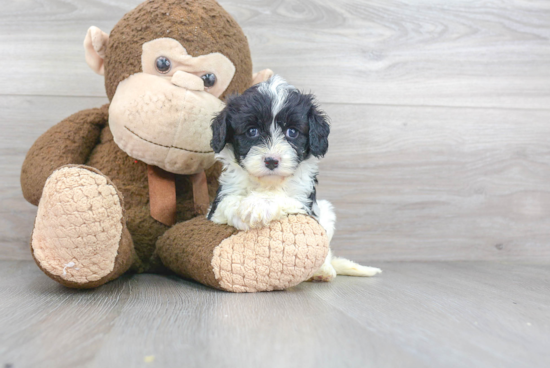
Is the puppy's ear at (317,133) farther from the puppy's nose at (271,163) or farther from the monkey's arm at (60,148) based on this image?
the monkey's arm at (60,148)

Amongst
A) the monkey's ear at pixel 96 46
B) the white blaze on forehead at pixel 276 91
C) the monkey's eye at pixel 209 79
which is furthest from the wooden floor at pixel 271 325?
the monkey's ear at pixel 96 46

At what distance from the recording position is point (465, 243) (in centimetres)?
246

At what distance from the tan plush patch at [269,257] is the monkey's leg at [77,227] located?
1.03 ft

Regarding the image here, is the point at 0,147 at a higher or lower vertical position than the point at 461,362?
lower

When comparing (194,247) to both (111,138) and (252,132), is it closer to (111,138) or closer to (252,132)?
(252,132)

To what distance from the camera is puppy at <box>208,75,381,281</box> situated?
4.68 ft

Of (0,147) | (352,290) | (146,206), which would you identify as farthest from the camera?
(0,147)

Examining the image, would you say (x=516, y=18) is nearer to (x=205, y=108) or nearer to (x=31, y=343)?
(x=205, y=108)

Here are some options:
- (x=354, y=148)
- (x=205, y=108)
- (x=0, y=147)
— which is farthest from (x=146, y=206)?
(x=354, y=148)

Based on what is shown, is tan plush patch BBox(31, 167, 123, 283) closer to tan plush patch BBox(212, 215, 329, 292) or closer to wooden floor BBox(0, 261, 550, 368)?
wooden floor BBox(0, 261, 550, 368)

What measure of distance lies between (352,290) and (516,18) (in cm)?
176

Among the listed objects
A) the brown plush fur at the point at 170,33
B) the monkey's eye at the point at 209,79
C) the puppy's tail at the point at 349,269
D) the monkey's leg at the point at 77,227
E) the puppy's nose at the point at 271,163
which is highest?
the brown plush fur at the point at 170,33

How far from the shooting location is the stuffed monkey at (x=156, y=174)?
130 cm

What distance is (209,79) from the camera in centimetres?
167
